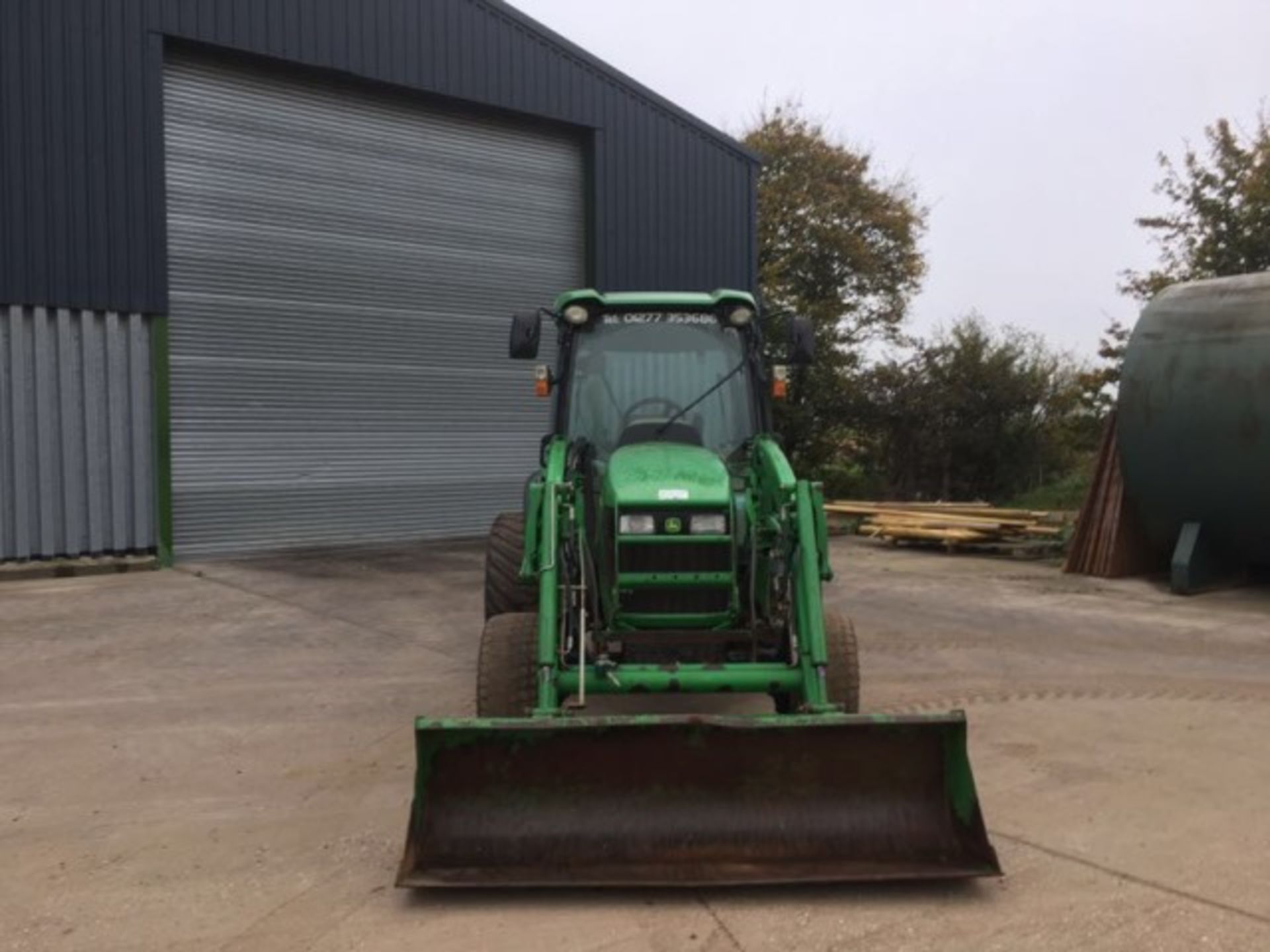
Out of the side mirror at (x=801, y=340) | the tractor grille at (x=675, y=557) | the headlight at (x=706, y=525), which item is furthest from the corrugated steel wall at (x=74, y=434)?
the headlight at (x=706, y=525)

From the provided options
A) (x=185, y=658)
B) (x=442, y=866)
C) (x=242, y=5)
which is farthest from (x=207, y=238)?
(x=442, y=866)

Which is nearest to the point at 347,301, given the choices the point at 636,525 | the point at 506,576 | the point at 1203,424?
the point at 506,576

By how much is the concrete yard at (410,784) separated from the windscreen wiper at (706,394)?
2.25m

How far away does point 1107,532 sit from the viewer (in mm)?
13000

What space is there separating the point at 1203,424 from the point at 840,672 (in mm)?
7772

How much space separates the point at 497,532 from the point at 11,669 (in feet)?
12.7

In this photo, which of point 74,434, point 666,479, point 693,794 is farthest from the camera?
point 74,434

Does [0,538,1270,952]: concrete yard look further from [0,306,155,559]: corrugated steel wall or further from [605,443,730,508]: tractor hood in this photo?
[0,306,155,559]: corrugated steel wall

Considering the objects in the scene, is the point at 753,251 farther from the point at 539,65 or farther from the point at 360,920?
the point at 360,920

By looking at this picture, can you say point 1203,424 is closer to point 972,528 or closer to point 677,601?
point 972,528

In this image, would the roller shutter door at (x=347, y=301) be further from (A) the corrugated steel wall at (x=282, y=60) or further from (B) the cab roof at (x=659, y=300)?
(B) the cab roof at (x=659, y=300)

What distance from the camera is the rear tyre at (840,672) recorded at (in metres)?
5.46

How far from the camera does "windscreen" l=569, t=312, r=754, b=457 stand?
650 cm

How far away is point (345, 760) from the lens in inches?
226
